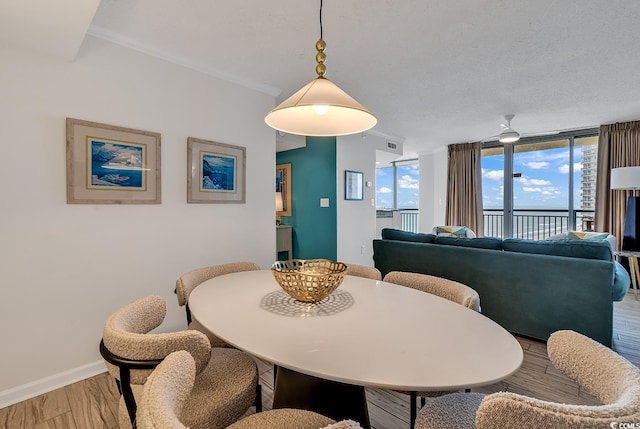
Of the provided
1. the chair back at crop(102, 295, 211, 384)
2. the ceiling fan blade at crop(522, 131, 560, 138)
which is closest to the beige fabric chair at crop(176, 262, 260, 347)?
the chair back at crop(102, 295, 211, 384)

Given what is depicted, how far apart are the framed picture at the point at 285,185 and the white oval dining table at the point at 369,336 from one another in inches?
137

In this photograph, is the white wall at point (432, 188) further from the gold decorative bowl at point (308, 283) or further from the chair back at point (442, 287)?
the gold decorative bowl at point (308, 283)

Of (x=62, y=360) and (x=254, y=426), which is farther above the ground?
(x=254, y=426)

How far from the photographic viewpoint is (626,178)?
402 centimetres

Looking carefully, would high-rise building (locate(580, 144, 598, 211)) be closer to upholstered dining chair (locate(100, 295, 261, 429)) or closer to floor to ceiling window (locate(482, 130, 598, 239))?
floor to ceiling window (locate(482, 130, 598, 239))

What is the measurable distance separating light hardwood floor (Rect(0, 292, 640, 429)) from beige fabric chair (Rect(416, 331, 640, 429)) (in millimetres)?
812

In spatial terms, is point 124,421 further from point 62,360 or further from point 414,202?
point 414,202

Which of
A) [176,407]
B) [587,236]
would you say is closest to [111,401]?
[176,407]

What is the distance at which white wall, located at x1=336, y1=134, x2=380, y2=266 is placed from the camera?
434 centimetres

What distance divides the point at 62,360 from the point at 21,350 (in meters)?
0.23

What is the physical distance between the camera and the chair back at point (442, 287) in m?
1.34

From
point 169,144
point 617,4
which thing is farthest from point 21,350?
point 617,4

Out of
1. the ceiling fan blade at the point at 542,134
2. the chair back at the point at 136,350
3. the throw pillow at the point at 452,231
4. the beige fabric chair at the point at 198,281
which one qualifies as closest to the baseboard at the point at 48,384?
the beige fabric chair at the point at 198,281

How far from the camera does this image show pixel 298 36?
6.98 feet
